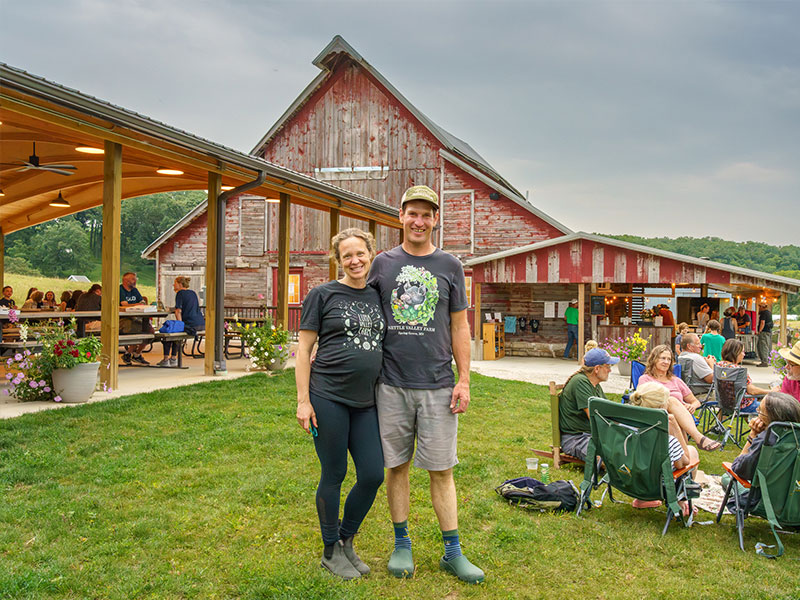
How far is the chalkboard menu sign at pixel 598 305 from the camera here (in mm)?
16266

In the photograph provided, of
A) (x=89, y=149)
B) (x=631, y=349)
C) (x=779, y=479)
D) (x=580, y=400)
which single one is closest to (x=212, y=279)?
(x=89, y=149)

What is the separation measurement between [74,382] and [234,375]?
2975 millimetres

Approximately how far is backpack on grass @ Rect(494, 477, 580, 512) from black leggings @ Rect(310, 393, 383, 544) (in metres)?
1.69

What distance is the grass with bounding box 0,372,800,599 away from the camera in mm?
3270

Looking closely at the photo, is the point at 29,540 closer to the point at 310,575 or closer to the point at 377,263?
the point at 310,575

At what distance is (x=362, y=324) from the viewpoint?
3178 mm

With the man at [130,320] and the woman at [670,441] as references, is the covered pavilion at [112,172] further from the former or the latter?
the woman at [670,441]

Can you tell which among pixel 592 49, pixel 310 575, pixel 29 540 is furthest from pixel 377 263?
pixel 592 49

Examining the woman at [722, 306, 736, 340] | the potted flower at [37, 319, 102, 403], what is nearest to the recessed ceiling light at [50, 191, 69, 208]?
the potted flower at [37, 319, 102, 403]

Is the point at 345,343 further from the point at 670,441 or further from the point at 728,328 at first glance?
the point at 728,328

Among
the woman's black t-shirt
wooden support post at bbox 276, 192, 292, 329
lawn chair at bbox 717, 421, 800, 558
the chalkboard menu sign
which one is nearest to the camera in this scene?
the woman's black t-shirt

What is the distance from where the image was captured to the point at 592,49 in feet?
89.1

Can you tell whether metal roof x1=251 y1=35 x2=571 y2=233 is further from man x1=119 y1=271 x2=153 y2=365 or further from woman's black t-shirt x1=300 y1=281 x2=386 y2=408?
woman's black t-shirt x1=300 y1=281 x2=386 y2=408

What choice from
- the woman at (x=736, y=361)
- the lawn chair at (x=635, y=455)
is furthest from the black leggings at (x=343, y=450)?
the woman at (x=736, y=361)
